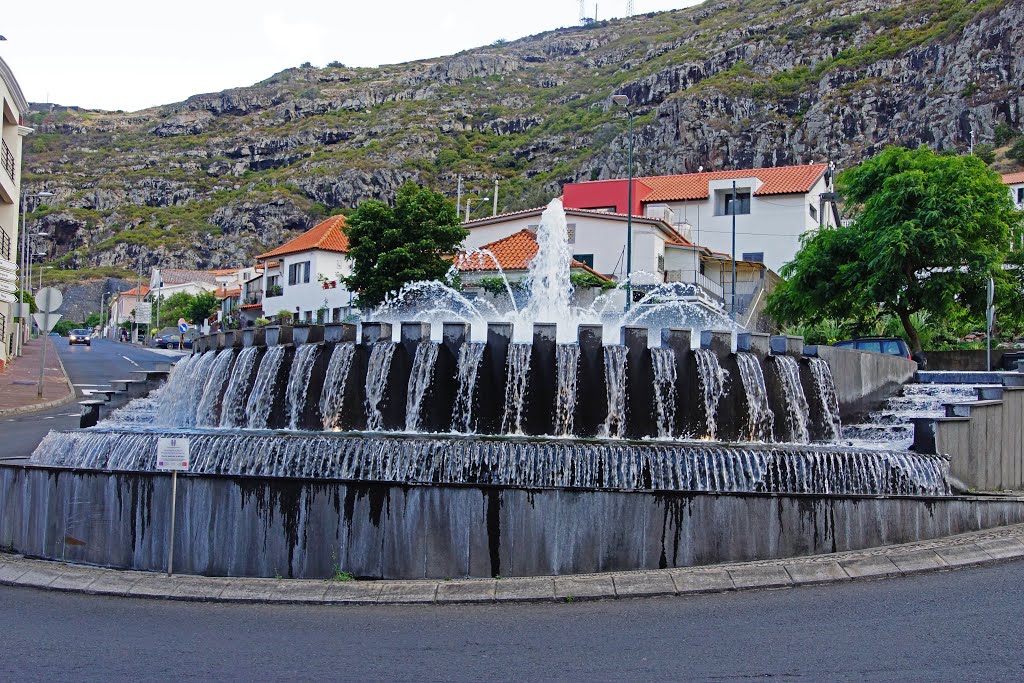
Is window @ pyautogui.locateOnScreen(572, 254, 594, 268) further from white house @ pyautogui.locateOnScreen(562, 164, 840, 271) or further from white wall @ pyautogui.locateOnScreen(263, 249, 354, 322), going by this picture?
white wall @ pyautogui.locateOnScreen(263, 249, 354, 322)

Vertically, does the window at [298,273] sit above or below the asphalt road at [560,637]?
above

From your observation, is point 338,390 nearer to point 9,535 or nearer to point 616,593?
point 9,535

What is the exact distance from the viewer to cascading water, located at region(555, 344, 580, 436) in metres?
19.0

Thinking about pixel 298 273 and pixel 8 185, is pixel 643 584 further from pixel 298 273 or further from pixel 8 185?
pixel 298 273

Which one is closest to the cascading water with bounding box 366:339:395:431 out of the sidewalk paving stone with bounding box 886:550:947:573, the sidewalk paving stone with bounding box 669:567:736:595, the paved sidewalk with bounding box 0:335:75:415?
the sidewalk paving stone with bounding box 669:567:736:595

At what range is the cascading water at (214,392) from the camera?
22.7 m

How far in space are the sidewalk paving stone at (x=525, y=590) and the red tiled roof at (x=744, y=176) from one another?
5147 cm

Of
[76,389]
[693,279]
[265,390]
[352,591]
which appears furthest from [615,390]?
[693,279]

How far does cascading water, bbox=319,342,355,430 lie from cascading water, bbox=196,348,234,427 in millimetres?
3620

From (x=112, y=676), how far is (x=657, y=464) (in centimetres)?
921

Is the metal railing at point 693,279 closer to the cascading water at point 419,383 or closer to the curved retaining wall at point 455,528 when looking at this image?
the cascading water at point 419,383

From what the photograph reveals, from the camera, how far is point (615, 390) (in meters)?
19.0

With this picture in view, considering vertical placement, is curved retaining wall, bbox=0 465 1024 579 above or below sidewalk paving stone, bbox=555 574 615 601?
above

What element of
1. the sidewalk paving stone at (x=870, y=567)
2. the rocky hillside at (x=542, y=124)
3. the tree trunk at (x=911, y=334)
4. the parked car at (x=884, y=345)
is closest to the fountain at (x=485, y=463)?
the sidewalk paving stone at (x=870, y=567)
